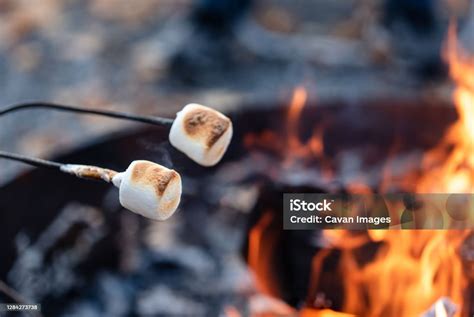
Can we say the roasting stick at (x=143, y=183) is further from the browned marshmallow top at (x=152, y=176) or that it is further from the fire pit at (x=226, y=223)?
the fire pit at (x=226, y=223)

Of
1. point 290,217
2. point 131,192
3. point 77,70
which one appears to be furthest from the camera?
point 77,70

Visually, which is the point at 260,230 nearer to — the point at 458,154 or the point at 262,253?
the point at 262,253

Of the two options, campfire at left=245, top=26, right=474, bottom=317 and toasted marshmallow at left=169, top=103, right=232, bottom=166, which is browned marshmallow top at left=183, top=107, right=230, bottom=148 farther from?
campfire at left=245, top=26, right=474, bottom=317

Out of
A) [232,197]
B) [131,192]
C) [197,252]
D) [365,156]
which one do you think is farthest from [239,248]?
[131,192]

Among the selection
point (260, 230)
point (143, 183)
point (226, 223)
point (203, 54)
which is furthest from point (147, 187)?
point (203, 54)

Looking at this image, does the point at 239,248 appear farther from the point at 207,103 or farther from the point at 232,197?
the point at 207,103

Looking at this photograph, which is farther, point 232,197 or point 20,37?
point 20,37
